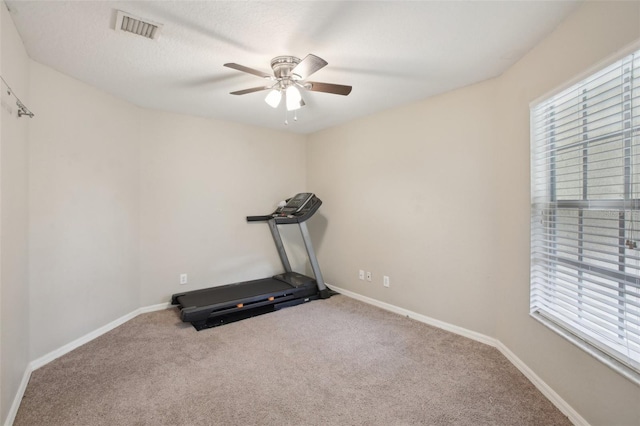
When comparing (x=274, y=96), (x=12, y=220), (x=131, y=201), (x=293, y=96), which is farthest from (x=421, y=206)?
(x=12, y=220)

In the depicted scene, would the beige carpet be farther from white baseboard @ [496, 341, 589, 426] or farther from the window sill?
the window sill

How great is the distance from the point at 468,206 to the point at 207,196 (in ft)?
9.79

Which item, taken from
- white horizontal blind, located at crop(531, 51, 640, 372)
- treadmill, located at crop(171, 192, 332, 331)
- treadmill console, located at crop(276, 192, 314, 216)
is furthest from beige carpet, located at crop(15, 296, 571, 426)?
treadmill console, located at crop(276, 192, 314, 216)

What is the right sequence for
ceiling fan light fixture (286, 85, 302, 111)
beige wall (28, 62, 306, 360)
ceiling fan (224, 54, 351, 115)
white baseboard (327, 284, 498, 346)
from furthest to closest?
1. white baseboard (327, 284, 498, 346)
2. beige wall (28, 62, 306, 360)
3. ceiling fan light fixture (286, 85, 302, 111)
4. ceiling fan (224, 54, 351, 115)

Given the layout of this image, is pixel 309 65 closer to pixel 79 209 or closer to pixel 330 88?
pixel 330 88

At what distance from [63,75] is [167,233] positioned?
5.72 feet

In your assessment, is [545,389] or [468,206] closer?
[545,389]

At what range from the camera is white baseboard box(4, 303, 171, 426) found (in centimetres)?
172

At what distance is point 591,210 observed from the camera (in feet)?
5.34

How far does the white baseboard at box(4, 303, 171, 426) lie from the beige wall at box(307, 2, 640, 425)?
7.70 feet

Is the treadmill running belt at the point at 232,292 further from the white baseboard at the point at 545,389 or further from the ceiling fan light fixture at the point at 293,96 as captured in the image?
the white baseboard at the point at 545,389

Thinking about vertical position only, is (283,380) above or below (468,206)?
below

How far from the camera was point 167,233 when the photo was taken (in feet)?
11.2

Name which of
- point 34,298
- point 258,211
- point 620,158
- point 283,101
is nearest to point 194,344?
point 34,298
